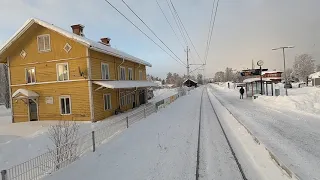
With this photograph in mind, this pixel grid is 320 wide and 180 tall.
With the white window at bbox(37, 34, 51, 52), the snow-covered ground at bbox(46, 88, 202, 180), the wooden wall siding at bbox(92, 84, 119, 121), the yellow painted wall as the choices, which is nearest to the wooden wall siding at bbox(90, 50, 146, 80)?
the yellow painted wall

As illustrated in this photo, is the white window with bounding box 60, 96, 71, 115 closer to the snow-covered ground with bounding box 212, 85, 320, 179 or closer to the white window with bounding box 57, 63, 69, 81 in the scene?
the white window with bounding box 57, 63, 69, 81

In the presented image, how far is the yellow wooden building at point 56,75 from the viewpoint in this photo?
19406 millimetres

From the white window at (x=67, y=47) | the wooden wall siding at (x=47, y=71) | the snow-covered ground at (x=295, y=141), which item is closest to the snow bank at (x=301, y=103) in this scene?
the snow-covered ground at (x=295, y=141)

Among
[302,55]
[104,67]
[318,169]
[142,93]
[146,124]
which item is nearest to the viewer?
[318,169]

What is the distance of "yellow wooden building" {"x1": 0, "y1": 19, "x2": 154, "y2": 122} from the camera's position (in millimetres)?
19406

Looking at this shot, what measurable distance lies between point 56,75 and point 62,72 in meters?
0.60

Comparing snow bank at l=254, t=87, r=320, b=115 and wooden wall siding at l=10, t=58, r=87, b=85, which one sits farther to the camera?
wooden wall siding at l=10, t=58, r=87, b=85

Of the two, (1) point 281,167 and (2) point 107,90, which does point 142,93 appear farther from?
(1) point 281,167

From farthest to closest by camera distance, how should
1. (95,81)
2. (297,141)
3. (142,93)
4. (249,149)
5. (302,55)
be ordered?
1. (302,55)
2. (142,93)
3. (95,81)
4. (297,141)
5. (249,149)

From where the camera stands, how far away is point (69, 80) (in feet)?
65.6

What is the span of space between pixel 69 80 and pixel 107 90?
11.3 ft

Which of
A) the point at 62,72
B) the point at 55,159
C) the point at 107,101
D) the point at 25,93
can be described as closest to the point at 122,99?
the point at 107,101

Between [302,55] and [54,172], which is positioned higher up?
[302,55]

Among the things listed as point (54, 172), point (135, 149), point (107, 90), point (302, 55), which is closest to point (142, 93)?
point (107, 90)
